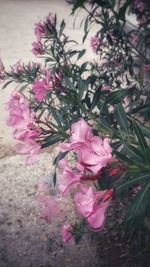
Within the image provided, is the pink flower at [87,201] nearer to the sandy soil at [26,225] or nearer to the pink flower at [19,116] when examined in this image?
the pink flower at [19,116]

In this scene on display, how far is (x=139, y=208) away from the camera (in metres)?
0.89

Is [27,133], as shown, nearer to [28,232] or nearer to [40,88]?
[40,88]

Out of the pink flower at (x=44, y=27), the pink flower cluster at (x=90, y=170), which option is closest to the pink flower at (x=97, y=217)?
the pink flower cluster at (x=90, y=170)

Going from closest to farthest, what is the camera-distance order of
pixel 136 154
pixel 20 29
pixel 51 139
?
1. pixel 136 154
2. pixel 51 139
3. pixel 20 29

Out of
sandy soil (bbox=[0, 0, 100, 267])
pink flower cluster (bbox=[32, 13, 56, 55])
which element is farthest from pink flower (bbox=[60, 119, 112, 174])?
pink flower cluster (bbox=[32, 13, 56, 55])

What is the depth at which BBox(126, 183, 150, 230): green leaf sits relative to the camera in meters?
0.88

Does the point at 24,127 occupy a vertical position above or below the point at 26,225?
above

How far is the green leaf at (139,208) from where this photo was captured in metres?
0.88

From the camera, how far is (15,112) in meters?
1.09

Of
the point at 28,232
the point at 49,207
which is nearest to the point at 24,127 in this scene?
the point at 28,232

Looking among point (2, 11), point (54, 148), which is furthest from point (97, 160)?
point (2, 11)

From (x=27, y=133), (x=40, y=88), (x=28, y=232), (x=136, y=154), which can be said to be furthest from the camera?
(x=28, y=232)

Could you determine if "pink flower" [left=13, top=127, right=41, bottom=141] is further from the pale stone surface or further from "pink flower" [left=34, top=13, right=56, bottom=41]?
the pale stone surface

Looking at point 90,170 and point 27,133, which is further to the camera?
point 27,133
